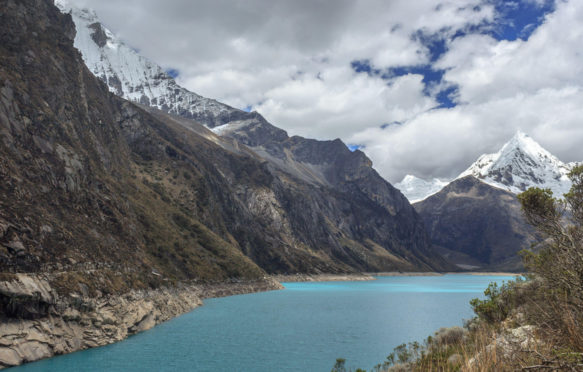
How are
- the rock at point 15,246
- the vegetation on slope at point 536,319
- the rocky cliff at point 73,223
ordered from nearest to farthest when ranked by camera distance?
the vegetation on slope at point 536,319 → the rocky cliff at point 73,223 → the rock at point 15,246

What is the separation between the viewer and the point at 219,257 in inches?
4584

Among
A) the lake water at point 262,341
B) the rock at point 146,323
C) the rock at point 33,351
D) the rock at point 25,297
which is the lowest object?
the lake water at point 262,341

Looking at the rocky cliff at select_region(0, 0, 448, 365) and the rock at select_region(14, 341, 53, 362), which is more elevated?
the rocky cliff at select_region(0, 0, 448, 365)

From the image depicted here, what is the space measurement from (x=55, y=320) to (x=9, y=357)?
591 centimetres

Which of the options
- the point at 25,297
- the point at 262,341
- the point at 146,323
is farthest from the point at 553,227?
the point at 146,323

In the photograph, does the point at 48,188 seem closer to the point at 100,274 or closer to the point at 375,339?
the point at 100,274

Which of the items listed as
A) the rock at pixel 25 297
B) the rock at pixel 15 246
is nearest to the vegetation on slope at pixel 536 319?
the rock at pixel 25 297

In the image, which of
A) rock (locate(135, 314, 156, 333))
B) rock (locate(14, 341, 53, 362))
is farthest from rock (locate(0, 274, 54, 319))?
rock (locate(135, 314, 156, 333))

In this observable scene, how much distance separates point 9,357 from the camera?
104 ft

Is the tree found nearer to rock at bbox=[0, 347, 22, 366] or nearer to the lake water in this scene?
the lake water

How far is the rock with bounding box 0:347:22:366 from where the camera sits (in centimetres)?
3128

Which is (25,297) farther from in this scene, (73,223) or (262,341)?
(73,223)

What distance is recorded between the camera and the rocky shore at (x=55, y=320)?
108 ft

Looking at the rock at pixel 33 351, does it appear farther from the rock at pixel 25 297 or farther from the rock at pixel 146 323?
the rock at pixel 146 323
